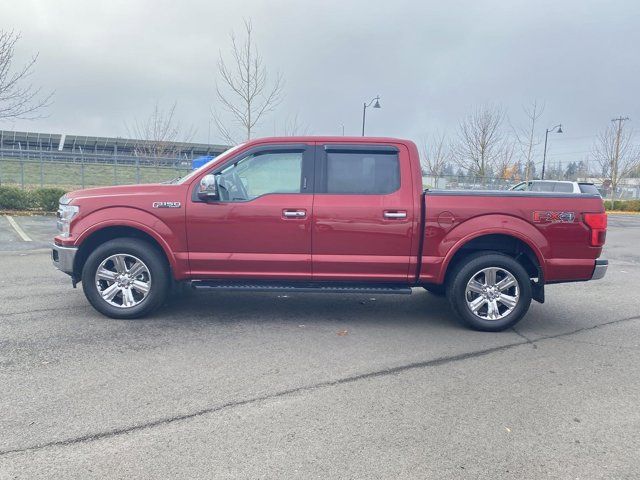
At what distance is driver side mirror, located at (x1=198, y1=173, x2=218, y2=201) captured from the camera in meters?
4.98

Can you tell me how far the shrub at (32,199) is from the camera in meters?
16.2

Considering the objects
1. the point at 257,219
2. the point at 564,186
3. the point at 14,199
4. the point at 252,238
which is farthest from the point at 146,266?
the point at 564,186

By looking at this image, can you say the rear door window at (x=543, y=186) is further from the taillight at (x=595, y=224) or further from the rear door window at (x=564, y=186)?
the taillight at (x=595, y=224)

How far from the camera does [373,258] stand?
202 inches

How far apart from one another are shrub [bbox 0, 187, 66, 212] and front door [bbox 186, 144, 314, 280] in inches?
532

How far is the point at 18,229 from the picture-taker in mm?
Answer: 12820

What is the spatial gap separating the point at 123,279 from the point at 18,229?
9.65 metres

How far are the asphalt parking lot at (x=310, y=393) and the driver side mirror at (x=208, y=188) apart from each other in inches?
54.3

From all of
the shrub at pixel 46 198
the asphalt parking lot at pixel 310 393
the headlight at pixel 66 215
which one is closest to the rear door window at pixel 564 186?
the asphalt parking lot at pixel 310 393

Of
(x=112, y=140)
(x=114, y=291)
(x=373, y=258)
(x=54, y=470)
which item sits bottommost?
(x=54, y=470)

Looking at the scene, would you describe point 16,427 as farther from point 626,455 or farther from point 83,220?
point 626,455

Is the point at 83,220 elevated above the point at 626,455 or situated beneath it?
elevated above

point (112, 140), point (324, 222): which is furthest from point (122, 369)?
point (112, 140)

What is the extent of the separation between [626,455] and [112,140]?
58167 millimetres
